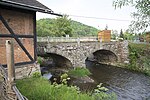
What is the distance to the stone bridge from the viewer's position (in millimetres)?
18195

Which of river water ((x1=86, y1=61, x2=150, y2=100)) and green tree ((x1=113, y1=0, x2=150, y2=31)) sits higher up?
green tree ((x1=113, y1=0, x2=150, y2=31))

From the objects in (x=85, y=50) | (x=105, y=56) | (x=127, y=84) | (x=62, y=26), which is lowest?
(x=127, y=84)

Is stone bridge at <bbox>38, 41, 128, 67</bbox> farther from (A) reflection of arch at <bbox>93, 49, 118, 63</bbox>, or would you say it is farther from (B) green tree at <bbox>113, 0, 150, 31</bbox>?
(B) green tree at <bbox>113, 0, 150, 31</bbox>

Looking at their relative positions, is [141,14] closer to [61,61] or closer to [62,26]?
[61,61]

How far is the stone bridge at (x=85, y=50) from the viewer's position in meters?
18.2

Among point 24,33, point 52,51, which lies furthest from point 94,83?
point 24,33

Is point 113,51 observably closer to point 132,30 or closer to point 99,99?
point 99,99

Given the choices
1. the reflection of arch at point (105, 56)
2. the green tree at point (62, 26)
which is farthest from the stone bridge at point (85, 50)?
the green tree at point (62, 26)

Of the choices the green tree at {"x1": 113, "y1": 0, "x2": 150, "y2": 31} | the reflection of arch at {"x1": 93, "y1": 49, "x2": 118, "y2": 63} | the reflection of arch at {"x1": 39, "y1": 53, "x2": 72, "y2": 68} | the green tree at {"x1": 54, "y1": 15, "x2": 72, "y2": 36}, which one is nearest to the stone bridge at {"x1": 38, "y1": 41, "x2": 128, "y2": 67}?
the reflection of arch at {"x1": 93, "y1": 49, "x2": 118, "y2": 63}

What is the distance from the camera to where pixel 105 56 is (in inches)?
1133

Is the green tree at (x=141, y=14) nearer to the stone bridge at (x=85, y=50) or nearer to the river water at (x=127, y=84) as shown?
the river water at (x=127, y=84)

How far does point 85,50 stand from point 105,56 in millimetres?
7873

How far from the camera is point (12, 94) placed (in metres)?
3.55

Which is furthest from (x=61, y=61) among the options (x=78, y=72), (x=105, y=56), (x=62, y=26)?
(x=62, y=26)
